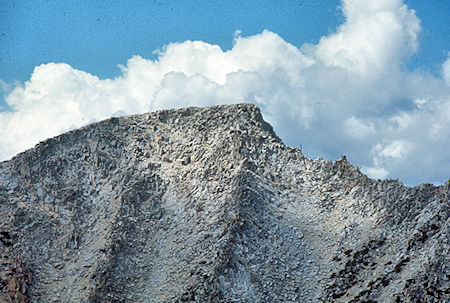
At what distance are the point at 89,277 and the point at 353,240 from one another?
36824 mm

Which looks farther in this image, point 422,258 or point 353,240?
point 353,240

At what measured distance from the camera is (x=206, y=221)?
81.6m

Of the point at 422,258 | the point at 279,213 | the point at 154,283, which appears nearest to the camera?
the point at 422,258

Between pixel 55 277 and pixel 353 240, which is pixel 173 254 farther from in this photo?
pixel 353 240

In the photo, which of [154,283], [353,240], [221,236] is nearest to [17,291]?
[154,283]

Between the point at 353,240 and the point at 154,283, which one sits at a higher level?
the point at 353,240

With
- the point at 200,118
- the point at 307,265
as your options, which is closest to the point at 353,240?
the point at 307,265

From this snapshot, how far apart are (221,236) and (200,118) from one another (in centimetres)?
2533

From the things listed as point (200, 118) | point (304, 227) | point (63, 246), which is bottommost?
point (63, 246)

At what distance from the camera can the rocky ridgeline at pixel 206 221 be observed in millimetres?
71188

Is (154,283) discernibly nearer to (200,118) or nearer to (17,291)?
(17,291)

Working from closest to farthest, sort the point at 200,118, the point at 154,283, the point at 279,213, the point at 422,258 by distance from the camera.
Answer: the point at 422,258, the point at 154,283, the point at 279,213, the point at 200,118

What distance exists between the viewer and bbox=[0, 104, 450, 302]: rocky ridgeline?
71.2m

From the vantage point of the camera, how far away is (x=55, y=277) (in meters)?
81.4
